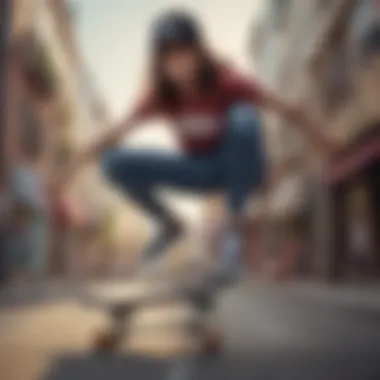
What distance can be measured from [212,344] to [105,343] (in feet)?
0.61

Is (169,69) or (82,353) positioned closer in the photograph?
(82,353)

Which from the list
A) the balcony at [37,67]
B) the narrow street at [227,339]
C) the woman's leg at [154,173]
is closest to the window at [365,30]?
the woman's leg at [154,173]

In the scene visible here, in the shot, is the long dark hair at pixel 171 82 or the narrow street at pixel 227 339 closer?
the narrow street at pixel 227 339

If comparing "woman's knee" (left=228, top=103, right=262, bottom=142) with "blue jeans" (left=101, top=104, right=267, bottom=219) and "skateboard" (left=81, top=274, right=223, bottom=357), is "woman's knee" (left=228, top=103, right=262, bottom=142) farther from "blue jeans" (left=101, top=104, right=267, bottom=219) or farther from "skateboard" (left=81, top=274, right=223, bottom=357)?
"skateboard" (left=81, top=274, right=223, bottom=357)

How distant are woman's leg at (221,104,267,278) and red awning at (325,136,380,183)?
13 cm

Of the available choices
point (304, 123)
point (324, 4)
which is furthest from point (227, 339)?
point (324, 4)

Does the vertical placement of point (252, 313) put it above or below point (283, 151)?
below

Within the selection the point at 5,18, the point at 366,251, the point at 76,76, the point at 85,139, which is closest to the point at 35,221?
the point at 85,139

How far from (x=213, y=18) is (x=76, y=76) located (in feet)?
0.91

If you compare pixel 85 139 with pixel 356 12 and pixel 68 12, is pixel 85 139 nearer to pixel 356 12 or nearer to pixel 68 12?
pixel 68 12

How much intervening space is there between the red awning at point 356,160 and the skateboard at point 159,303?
303 mm

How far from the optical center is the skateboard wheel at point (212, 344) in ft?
4.34

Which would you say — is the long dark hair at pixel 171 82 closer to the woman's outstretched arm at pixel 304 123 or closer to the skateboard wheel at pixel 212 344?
the woman's outstretched arm at pixel 304 123

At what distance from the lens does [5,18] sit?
1438 millimetres
